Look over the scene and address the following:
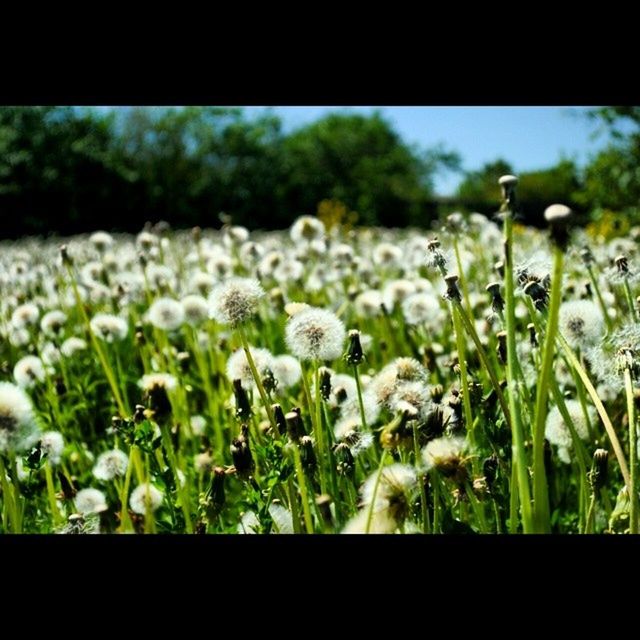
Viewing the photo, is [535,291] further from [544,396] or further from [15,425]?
[15,425]

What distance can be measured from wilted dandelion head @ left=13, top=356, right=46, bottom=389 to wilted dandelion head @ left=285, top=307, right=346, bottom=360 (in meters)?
1.25

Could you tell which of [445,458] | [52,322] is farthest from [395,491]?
[52,322]

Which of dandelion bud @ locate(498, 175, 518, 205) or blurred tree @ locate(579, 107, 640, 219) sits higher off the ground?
blurred tree @ locate(579, 107, 640, 219)

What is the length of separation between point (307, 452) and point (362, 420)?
0.21 metres

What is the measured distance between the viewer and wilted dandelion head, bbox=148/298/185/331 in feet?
8.43

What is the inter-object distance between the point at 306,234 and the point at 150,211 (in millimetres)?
8292

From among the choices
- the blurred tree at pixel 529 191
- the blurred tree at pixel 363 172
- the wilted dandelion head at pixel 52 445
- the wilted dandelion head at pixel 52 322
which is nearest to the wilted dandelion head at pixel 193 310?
the wilted dandelion head at pixel 52 322

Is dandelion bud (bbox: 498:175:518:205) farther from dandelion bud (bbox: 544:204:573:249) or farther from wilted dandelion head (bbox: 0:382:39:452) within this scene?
wilted dandelion head (bbox: 0:382:39:452)

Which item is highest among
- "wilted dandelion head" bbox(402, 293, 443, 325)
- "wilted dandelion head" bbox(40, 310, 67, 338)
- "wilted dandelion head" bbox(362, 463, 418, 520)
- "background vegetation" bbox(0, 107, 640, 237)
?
"background vegetation" bbox(0, 107, 640, 237)

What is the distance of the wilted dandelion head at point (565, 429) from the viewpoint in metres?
1.70

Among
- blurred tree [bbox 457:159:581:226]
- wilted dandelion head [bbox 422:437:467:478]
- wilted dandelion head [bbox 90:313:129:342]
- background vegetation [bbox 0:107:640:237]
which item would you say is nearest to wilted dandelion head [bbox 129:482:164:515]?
wilted dandelion head [bbox 422:437:467:478]

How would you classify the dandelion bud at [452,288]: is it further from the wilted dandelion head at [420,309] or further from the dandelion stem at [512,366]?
the wilted dandelion head at [420,309]

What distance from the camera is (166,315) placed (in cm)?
260
